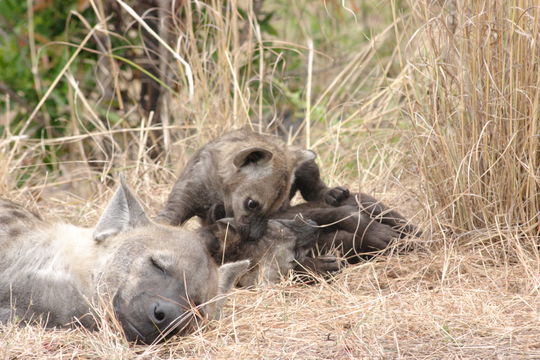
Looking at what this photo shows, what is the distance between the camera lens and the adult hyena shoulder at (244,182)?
4395 mm

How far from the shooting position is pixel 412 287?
368 cm

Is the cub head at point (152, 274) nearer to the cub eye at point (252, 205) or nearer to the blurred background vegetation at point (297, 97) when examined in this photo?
the cub eye at point (252, 205)

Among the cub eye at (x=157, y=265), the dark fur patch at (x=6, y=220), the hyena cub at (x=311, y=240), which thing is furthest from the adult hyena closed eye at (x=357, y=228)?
the dark fur patch at (x=6, y=220)

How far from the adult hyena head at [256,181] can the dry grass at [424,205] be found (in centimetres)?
58

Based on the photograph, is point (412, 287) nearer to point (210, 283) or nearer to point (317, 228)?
point (317, 228)

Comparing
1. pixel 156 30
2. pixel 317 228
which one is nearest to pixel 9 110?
pixel 156 30

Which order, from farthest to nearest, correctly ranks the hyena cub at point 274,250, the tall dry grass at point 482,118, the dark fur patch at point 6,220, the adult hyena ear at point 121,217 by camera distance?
1. the hyena cub at point 274,250
2. the tall dry grass at point 482,118
3. the dark fur patch at point 6,220
4. the adult hyena ear at point 121,217

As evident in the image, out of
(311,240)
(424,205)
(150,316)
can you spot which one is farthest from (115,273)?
(424,205)

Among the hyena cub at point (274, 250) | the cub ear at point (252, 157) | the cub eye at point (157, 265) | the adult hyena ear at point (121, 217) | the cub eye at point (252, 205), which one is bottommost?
the hyena cub at point (274, 250)

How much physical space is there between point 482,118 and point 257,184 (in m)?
1.18

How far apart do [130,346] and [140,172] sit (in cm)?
255

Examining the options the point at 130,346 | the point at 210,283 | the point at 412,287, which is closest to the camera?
the point at 130,346

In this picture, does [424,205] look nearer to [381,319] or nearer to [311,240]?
[311,240]

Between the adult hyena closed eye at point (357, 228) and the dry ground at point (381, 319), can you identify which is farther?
the adult hyena closed eye at point (357, 228)
